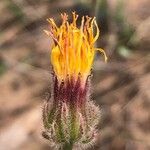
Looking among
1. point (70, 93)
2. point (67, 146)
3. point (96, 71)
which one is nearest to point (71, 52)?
point (70, 93)

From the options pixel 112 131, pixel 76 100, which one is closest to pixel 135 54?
pixel 112 131

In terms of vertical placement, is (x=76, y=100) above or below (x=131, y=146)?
below

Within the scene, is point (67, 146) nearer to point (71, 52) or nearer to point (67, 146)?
point (67, 146)

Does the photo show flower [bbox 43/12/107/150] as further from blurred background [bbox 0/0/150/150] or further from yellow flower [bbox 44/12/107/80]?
blurred background [bbox 0/0/150/150]

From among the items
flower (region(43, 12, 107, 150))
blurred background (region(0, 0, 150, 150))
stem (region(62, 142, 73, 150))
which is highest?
blurred background (region(0, 0, 150, 150))

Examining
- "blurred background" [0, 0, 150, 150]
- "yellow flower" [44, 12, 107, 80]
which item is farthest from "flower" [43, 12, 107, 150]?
"blurred background" [0, 0, 150, 150]

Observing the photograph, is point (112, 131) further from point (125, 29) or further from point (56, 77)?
point (56, 77)
